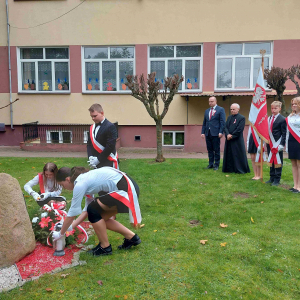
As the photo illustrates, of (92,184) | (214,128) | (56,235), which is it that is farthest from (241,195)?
(56,235)

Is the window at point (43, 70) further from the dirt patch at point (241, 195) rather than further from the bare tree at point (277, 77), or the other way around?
the dirt patch at point (241, 195)


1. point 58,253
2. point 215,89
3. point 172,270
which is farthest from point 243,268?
point 215,89

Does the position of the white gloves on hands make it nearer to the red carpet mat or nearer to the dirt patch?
the red carpet mat

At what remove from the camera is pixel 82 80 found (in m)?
14.9

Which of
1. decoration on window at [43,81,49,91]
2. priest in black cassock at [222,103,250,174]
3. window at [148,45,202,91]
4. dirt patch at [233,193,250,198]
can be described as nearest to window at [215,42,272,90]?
window at [148,45,202,91]

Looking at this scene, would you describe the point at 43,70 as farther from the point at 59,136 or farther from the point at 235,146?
the point at 235,146

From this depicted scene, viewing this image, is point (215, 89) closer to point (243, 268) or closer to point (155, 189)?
point (155, 189)

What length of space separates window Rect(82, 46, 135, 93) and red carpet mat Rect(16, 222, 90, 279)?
436 inches

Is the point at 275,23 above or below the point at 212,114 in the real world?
above

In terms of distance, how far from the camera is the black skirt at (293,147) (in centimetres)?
710

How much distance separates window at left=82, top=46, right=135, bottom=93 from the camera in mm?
14875

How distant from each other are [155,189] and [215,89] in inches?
325

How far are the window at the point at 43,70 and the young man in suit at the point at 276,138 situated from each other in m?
10.0

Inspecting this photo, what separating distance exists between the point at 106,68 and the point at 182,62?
338 cm
